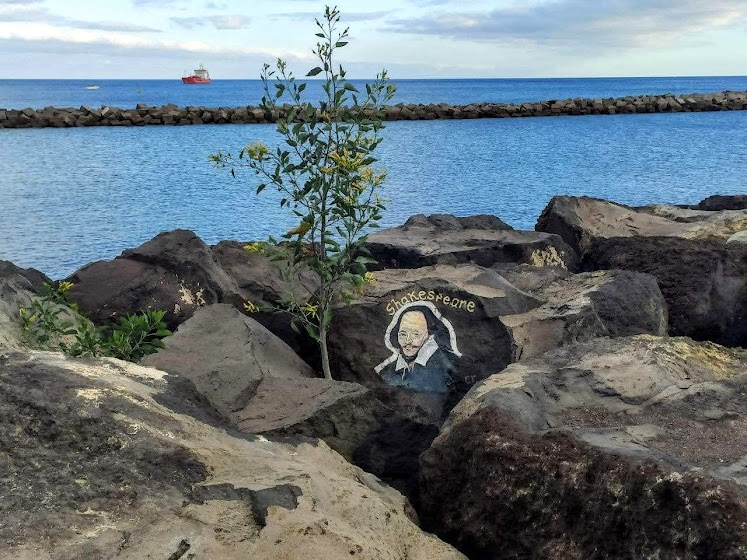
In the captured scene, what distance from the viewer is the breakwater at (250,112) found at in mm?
40875

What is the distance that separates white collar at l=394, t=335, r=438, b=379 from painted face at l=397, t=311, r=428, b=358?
0.13 feet

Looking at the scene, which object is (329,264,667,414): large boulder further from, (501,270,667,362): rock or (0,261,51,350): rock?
(0,261,51,350): rock

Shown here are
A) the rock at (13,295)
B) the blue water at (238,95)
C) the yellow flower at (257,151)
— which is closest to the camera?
the rock at (13,295)

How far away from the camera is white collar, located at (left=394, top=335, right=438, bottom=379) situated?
5.48 meters

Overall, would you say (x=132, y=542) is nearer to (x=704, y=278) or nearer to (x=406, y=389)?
(x=406, y=389)

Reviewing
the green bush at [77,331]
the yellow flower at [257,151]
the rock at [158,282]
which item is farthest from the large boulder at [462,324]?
the rock at [158,282]

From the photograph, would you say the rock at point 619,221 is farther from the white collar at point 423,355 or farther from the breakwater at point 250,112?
the breakwater at point 250,112

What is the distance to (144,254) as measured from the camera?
683 cm

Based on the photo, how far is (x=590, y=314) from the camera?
5508mm

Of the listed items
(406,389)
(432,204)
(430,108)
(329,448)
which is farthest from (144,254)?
(430,108)

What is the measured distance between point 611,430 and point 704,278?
143 inches

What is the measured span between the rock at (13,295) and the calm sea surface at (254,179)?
294 centimetres

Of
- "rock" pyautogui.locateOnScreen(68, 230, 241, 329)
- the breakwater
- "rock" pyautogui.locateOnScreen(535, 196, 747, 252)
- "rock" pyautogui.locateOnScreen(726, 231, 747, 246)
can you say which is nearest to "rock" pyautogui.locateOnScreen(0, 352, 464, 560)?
"rock" pyautogui.locateOnScreen(68, 230, 241, 329)

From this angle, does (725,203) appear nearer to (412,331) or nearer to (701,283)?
(701,283)
